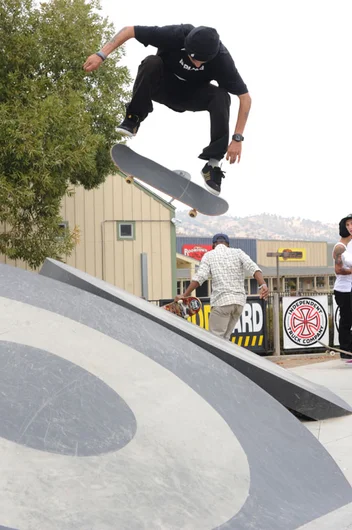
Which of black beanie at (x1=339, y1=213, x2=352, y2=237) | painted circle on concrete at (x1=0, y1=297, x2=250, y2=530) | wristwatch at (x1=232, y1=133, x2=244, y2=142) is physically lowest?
painted circle on concrete at (x1=0, y1=297, x2=250, y2=530)

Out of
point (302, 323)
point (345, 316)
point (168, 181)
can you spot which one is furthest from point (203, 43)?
point (302, 323)

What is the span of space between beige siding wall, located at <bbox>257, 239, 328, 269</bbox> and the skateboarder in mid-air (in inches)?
2374

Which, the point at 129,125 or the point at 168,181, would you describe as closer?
the point at 129,125

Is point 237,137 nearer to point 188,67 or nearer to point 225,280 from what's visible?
point 188,67

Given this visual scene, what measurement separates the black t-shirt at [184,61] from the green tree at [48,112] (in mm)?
9149

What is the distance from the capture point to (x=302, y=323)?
12648 mm

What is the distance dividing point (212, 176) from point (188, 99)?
0.79 metres

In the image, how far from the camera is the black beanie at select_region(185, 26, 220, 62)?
5.71 m

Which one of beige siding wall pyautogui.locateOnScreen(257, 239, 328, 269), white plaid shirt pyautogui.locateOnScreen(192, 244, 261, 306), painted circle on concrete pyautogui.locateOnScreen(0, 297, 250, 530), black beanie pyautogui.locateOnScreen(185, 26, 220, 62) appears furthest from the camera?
beige siding wall pyautogui.locateOnScreen(257, 239, 328, 269)

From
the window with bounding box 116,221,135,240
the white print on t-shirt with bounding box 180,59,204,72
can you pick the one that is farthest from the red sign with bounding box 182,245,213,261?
the white print on t-shirt with bounding box 180,59,204,72

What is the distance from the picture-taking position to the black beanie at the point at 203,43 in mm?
5707

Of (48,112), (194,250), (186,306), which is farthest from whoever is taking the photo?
A: (194,250)

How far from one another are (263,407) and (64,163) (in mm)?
13245

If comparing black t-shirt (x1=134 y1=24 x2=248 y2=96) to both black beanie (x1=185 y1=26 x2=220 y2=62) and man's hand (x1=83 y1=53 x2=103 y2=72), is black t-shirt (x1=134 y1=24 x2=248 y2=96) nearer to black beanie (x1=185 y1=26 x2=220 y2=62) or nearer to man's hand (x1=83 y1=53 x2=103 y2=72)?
black beanie (x1=185 y1=26 x2=220 y2=62)
